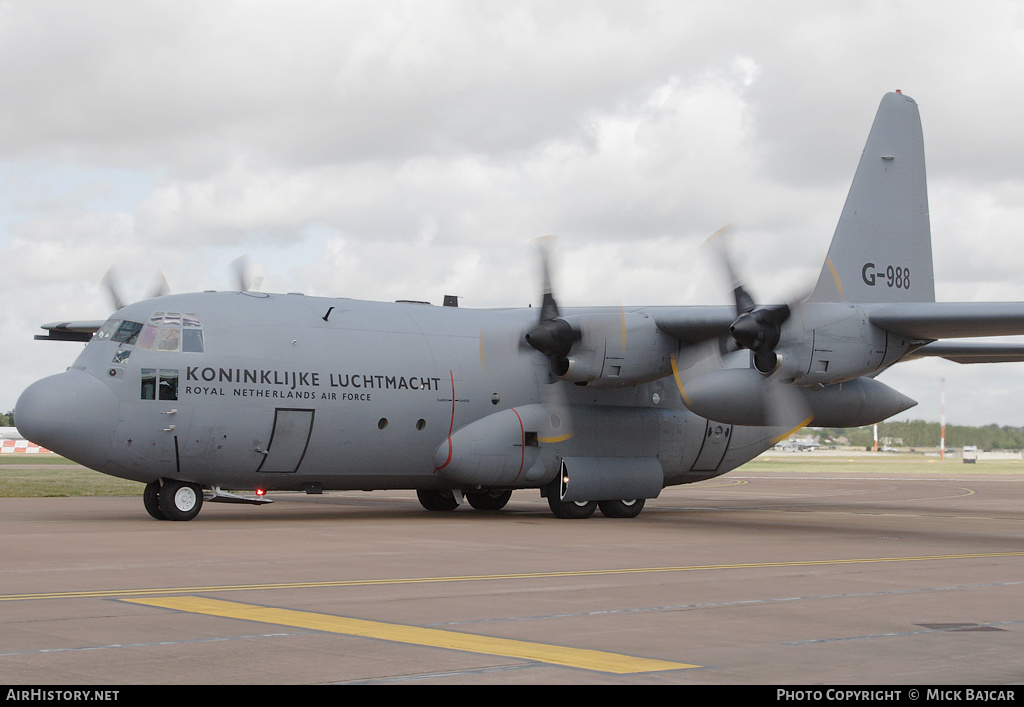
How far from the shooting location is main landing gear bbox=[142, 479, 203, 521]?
20531mm

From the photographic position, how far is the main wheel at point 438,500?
2577 centimetres

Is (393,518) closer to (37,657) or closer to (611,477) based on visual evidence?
(611,477)

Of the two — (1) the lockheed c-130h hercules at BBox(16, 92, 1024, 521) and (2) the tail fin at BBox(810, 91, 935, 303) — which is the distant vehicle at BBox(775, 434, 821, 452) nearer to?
(2) the tail fin at BBox(810, 91, 935, 303)

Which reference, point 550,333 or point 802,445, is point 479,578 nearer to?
point 550,333

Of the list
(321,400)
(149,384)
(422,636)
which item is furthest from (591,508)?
(422,636)

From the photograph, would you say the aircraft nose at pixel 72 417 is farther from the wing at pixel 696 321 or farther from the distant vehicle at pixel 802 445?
the distant vehicle at pixel 802 445

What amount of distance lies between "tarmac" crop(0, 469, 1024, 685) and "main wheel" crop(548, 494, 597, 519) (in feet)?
7.43

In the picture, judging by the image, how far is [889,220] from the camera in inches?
1001

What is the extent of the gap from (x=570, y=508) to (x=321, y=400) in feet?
19.2

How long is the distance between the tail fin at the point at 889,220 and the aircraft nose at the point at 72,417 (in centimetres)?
1498

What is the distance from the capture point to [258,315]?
21375mm

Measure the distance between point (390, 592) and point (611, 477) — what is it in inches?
505
